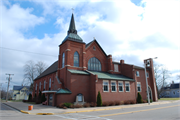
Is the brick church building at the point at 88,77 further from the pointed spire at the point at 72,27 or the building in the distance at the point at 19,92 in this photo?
the building in the distance at the point at 19,92

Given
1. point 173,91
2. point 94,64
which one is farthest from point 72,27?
point 173,91

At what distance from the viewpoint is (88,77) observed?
25609 mm

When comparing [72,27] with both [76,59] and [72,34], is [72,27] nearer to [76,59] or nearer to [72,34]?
[72,34]

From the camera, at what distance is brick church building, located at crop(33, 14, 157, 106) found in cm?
2370

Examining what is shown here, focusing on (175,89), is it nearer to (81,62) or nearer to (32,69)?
(81,62)

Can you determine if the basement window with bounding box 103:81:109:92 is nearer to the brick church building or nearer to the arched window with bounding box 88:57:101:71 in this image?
the brick church building

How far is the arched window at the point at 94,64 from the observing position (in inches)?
1156

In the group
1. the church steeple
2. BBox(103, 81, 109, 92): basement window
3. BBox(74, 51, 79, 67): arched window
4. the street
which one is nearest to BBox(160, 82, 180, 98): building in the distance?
BBox(103, 81, 109, 92): basement window

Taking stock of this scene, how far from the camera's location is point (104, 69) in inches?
1230

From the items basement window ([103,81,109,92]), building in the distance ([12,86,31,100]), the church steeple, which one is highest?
the church steeple

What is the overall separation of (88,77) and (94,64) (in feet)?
17.0

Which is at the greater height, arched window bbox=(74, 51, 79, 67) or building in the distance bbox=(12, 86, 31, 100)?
arched window bbox=(74, 51, 79, 67)

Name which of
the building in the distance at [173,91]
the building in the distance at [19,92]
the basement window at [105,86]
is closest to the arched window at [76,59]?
the basement window at [105,86]

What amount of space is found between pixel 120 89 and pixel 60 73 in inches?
507
